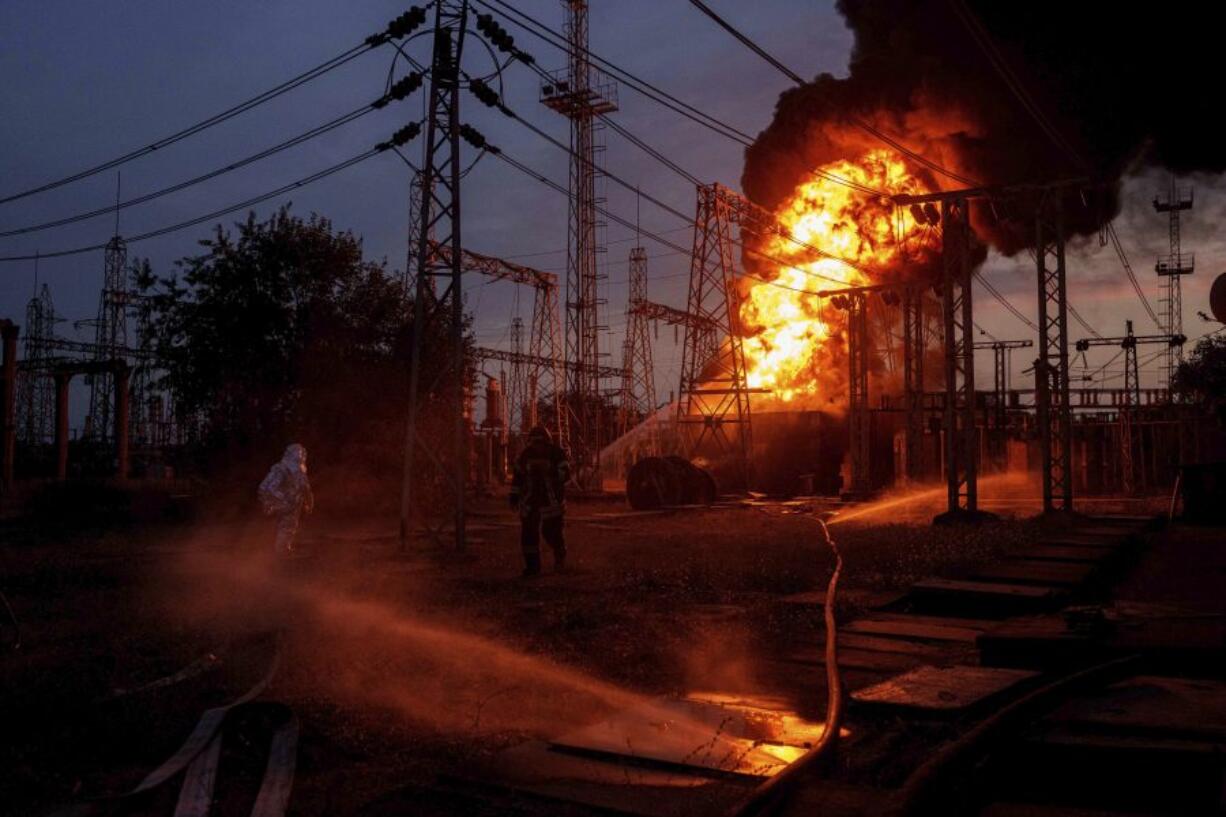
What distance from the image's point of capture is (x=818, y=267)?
39969 mm

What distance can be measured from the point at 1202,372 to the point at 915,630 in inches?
1927

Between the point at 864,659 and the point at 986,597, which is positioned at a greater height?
the point at 986,597

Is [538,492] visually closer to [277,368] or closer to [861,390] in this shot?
[277,368]

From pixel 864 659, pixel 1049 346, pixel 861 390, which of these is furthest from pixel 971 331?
pixel 864 659

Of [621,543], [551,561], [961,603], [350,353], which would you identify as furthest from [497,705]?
[350,353]

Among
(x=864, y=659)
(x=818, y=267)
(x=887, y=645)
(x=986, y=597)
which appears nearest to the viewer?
(x=864, y=659)

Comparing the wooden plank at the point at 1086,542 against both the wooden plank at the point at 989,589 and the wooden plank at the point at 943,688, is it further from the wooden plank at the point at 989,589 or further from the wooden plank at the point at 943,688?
the wooden plank at the point at 943,688

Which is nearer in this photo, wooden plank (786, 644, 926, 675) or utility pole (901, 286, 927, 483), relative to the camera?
wooden plank (786, 644, 926, 675)

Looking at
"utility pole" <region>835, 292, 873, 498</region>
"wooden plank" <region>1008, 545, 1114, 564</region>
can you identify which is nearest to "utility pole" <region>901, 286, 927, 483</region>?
"utility pole" <region>835, 292, 873, 498</region>

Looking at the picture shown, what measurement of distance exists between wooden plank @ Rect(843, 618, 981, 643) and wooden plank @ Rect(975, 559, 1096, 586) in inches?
99.9

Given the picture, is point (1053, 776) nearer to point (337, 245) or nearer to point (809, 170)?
point (337, 245)

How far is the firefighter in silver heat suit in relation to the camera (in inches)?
584

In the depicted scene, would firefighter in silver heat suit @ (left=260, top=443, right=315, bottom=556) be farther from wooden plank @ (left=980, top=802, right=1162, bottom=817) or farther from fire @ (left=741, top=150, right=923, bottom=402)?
fire @ (left=741, top=150, right=923, bottom=402)

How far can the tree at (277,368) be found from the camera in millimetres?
24109
